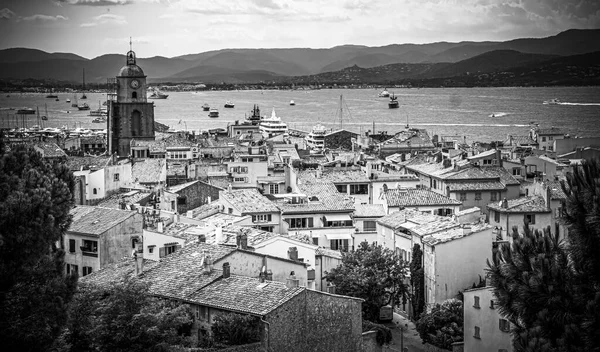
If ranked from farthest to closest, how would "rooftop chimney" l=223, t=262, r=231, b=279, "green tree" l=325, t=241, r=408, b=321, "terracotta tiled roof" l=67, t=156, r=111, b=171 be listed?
"terracotta tiled roof" l=67, t=156, r=111, b=171
"green tree" l=325, t=241, r=408, b=321
"rooftop chimney" l=223, t=262, r=231, b=279

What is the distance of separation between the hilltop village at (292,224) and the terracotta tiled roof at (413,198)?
3.1 inches

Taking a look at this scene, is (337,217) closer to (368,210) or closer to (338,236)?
(338,236)

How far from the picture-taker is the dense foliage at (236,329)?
2233 centimetres

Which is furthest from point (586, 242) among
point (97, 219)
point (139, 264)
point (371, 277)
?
point (97, 219)

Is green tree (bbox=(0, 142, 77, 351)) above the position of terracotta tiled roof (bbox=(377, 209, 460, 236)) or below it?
above

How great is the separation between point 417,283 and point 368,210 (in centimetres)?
827

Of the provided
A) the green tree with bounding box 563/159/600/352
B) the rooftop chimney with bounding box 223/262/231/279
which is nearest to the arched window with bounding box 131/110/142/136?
the rooftop chimney with bounding box 223/262/231/279

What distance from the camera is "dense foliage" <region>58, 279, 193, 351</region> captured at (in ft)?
71.7

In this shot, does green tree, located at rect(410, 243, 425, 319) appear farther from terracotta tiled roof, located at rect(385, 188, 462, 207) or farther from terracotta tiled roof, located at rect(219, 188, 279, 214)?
terracotta tiled roof, located at rect(385, 188, 462, 207)

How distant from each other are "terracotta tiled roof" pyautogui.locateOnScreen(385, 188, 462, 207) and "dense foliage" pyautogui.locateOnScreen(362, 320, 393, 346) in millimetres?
12763

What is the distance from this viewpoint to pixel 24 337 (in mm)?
19688

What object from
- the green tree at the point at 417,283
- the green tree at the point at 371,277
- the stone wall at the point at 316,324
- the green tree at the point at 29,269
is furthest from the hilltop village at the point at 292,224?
the green tree at the point at 29,269

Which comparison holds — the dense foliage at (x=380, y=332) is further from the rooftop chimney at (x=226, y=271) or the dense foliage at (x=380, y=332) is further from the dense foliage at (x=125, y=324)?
the dense foliage at (x=125, y=324)

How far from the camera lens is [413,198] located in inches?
1702
